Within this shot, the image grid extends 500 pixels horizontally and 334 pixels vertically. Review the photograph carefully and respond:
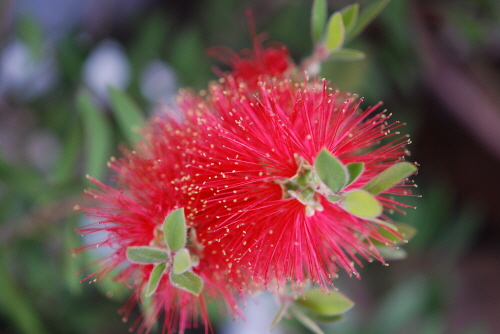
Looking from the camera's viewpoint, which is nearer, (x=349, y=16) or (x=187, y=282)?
(x=187, y=282)

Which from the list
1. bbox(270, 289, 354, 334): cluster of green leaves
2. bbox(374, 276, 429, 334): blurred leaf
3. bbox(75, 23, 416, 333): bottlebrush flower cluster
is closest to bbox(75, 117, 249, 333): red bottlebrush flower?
bbox(75, 23, 416, 333): bottlebrush flower cluster

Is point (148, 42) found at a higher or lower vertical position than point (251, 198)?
higher

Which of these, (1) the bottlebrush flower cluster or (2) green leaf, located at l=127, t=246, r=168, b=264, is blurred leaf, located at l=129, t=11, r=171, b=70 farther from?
(2) green leaf, located at l=127, t=246, r=168, b=264

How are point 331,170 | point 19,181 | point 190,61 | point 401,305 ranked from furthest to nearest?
point 190,61 < point 401,305 < point 19,181 < point 331,170

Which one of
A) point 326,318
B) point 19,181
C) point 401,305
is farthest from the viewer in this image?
point 401,305

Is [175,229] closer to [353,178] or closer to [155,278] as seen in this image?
[155,278]

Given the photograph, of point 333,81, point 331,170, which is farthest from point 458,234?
point 331,170
